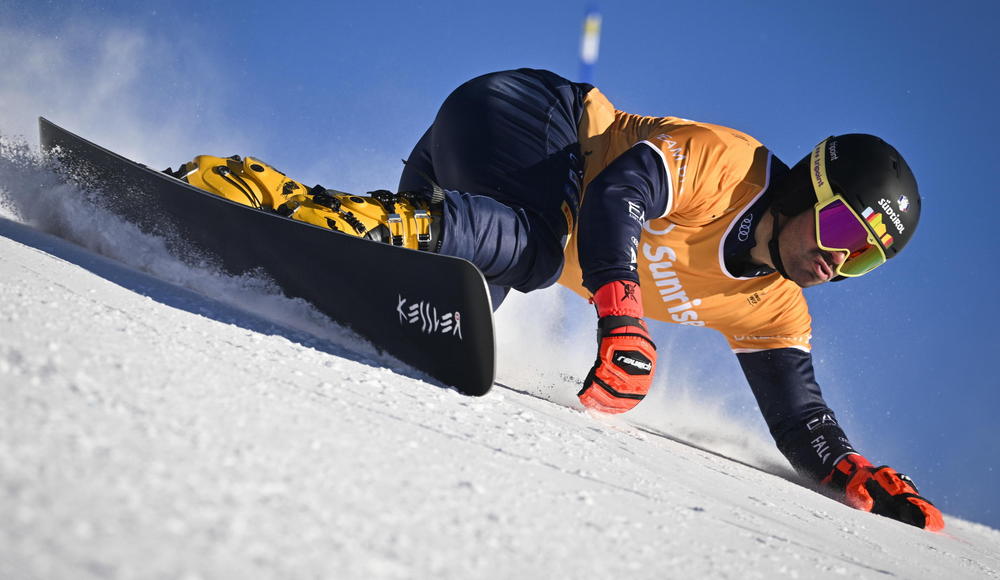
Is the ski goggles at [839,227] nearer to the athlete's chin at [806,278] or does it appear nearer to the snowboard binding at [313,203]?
the athlete's chin at [806,278]

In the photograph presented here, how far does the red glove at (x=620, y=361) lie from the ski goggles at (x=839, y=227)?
87 cm

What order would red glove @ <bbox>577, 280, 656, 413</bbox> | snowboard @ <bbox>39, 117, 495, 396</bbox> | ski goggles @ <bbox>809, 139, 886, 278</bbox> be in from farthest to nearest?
ski goggles @ <bbox>809, 139, 886, 278</bbox> < red glove @ <bbox>577, 280, 656, 413</bbox> < snowboard @ <bbox>39, 117, 495, 396</bbox>

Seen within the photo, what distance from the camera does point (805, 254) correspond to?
7.44ft

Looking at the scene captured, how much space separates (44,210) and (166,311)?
1.30m

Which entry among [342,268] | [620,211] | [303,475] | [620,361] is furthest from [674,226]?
[303,475]

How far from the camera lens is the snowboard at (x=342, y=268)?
147cm

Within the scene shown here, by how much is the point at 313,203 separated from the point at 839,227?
179 cm

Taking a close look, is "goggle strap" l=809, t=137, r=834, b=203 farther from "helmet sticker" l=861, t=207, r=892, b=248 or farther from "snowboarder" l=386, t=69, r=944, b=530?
"helmet sticker" l=861, t=207, r=892, b=248

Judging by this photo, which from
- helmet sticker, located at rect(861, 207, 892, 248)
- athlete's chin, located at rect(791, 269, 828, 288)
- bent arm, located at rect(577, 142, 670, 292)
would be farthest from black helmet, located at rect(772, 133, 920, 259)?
bent arm, located at rect(577, 142, 670, 292)

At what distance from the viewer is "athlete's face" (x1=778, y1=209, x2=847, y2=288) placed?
2246 mm

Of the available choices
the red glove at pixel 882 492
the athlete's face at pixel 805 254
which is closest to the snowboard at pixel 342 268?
the athlete's face at pixel 805 254

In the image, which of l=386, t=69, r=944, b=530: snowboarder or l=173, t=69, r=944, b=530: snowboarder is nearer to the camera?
l=173, t=69, r=944, b=530: snowboarder

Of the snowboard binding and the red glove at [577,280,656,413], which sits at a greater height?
the snowboard binding

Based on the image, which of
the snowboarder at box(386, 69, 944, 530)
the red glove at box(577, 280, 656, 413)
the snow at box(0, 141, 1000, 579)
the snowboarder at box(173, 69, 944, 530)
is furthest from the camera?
the snowboarder at box(386, 69, 944, 530)
